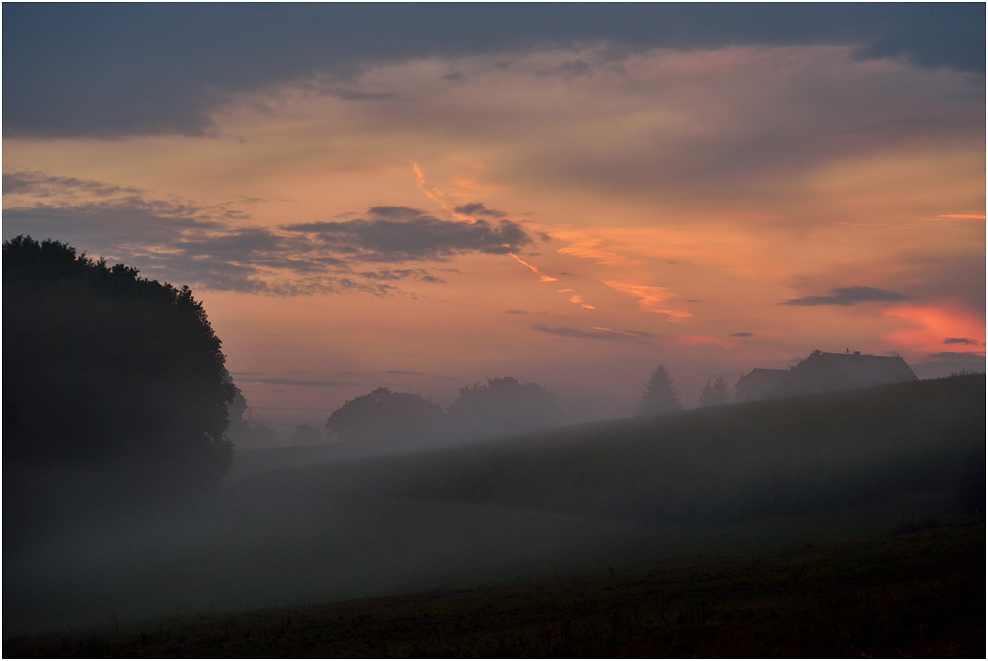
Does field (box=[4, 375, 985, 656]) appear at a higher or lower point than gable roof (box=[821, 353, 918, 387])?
lower

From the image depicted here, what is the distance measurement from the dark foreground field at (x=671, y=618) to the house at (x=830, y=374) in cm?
8704

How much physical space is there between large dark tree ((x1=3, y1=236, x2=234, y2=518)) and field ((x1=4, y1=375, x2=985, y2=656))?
14.3ft

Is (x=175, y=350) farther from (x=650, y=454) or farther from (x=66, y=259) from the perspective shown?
(x=650, y=454)

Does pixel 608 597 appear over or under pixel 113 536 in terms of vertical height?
over

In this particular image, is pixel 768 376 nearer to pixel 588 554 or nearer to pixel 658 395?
pixel 658 395

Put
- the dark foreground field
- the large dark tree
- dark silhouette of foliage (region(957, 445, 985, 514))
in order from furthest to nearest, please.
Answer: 1. the large dark tree
2. dark silhouette of foliage (region(957, 445, 985, 514))
3. the dark foreground field

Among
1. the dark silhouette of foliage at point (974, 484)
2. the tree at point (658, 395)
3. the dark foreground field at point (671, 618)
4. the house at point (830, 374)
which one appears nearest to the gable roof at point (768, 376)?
the house at point (830, 374)

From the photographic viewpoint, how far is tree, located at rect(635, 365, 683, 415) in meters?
170

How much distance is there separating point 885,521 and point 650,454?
23453 millimetres

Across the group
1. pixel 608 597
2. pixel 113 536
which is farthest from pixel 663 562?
pixel 113 536

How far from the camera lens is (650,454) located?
207 feet

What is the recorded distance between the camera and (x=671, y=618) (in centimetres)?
2484

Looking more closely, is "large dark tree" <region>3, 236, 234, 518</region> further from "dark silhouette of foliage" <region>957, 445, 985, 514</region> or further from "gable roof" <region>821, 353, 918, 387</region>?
"gable roof" <region>821, 353, 918, 387</region>

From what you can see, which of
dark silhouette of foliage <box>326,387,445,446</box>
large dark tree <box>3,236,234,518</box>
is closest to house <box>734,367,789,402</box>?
dark silhouette of foliage <box>326,387,445,446</box>
